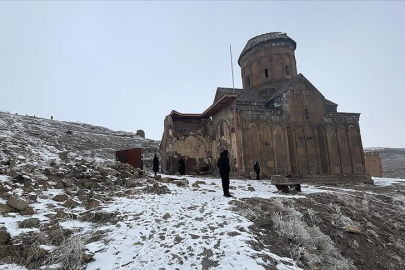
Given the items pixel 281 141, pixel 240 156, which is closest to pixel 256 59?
pixel 281 141

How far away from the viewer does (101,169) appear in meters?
10.1

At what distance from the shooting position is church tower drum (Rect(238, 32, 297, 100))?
22359 millimetres

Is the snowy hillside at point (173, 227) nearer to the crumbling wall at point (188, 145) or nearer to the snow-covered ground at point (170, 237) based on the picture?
the snow-covered ground at point (170, 237)

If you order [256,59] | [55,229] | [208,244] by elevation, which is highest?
[256,59]

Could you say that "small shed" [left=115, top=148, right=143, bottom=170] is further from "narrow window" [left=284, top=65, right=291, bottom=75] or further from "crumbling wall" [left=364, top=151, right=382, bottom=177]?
"crumbling wall" [left=364, top=151, right=382, bottom=177]

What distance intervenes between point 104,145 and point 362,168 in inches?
974

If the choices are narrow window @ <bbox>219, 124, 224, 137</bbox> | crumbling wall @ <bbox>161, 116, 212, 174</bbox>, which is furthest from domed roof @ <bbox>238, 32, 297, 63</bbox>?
narrow window @ <bbox>219, 124, 224, 137</bbox>

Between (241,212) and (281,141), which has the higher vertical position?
(281,141)

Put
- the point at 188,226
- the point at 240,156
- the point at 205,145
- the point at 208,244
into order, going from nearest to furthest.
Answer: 1. the point at 208,244
2. the point at 188,226
3. the point at 240,156
4. the point at 205,145

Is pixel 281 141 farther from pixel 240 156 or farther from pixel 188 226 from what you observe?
pixel 188 226

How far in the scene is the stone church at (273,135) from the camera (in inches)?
677

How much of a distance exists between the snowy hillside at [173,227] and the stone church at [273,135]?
25.7ft

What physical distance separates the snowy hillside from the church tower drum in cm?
1454

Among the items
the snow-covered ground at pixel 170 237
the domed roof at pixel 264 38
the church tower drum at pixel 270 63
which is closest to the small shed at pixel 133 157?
the snow-covered ground at pixel 170 237
